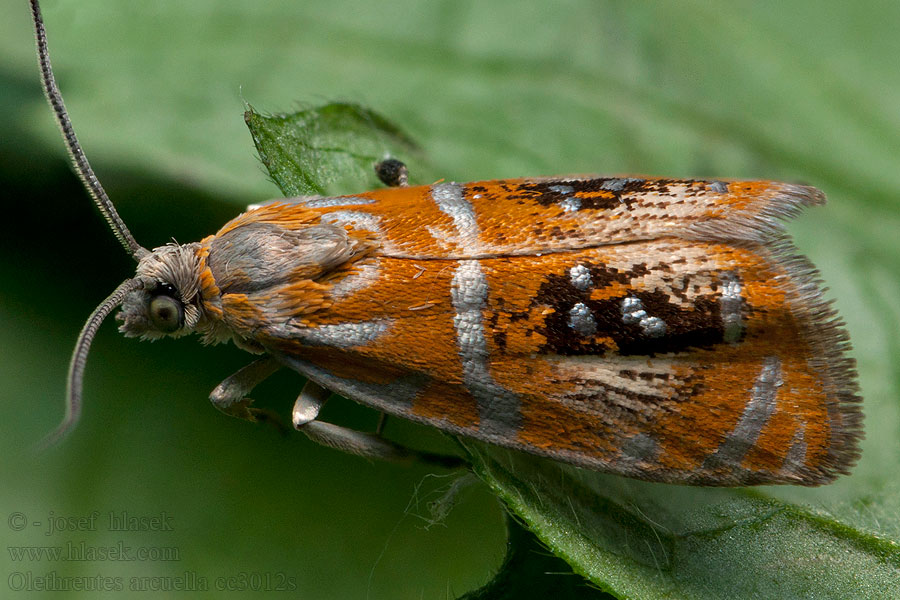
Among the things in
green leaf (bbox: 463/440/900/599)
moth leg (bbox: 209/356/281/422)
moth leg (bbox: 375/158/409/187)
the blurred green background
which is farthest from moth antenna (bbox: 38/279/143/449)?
green leaf (bbox: 463/440/900/599)

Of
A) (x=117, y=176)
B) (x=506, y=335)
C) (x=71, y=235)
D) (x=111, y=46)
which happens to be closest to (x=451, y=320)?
(x=506, y=335)

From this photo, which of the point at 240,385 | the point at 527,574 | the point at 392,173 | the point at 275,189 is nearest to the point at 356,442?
the point at 240,385

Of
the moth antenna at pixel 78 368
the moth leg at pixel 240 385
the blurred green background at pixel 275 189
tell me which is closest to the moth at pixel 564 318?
the moth antenna at pixel 78 368

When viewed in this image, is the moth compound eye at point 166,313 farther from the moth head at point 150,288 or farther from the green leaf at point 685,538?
the green leaf at point 685,538

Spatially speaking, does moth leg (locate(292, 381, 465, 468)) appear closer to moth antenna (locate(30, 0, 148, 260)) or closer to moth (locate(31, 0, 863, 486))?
moth (locate(31, 0, 863, 486))

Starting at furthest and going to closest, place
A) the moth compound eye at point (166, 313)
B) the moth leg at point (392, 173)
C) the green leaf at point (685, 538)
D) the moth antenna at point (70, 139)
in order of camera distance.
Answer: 1. the moth leg at point (392, 173)
2. the moth compound eye at point (166, 313)
3. the moth antenna at point (70, 139)
4. the green leaf at point (685, 538)
